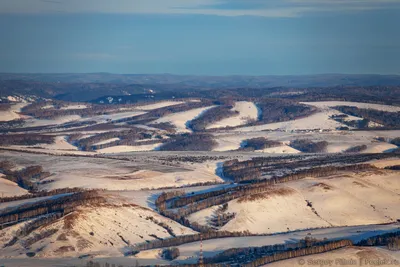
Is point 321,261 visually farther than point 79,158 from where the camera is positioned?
No

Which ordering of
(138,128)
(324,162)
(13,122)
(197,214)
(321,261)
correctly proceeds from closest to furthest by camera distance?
1. (321,261)
2. (197,214)
3. (324,162)
4. (138,128)
5. (13,122)

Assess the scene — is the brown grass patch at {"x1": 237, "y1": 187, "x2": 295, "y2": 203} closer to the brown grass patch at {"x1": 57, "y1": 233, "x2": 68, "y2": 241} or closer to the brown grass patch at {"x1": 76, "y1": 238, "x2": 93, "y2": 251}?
the brown grass patch at {"x1": 76, "y1": 238, "x2": 93, "y2": 251}

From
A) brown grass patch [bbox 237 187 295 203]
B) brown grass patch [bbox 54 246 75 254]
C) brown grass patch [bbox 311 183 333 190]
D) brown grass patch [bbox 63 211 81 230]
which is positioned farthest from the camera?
brown grass patch [bbox 311 183 333 190]

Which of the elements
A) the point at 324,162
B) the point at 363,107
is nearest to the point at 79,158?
the point at 324,162

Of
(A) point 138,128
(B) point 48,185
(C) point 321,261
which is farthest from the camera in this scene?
(A) point 138,128

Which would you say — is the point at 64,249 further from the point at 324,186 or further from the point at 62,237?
the point at 324,186

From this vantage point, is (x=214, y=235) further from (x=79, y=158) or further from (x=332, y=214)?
(x=79, y=158)

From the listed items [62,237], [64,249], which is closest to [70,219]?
[62,237]

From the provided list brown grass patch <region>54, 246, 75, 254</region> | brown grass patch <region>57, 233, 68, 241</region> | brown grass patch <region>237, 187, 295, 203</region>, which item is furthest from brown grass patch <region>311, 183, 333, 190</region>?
brown grass patch <region>54, 246, 75, 254</region>
